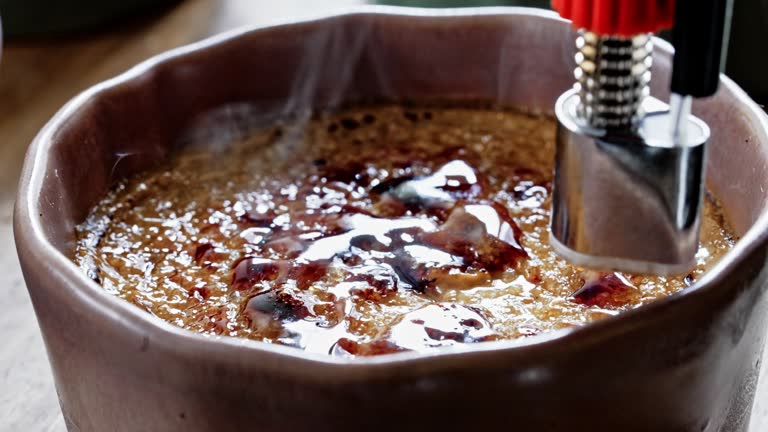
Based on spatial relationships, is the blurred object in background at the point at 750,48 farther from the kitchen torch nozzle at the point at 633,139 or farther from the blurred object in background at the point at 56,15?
the blurred object in background at the point at 56,15

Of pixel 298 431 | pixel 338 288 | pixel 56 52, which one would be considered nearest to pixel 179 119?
pixel 338 288

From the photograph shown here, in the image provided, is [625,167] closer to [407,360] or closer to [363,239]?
[407,360]

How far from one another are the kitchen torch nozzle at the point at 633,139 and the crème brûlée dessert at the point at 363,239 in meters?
0.11

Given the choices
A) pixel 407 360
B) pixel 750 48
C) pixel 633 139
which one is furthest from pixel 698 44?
pixel 750 48

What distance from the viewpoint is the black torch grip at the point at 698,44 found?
442 mm

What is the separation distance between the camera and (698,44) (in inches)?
17.7

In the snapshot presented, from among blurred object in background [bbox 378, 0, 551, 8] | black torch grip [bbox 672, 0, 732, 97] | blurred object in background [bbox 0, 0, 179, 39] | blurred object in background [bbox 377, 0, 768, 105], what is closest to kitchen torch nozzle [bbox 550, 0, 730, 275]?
black torch grip [bbox 672, 0, 732, 97]

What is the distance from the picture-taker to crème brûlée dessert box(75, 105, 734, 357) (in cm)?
63

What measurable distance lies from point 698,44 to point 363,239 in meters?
0.32

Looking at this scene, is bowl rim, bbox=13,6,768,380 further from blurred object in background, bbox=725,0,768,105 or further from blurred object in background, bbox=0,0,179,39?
blurred object in background, bbox=0,0,179,39

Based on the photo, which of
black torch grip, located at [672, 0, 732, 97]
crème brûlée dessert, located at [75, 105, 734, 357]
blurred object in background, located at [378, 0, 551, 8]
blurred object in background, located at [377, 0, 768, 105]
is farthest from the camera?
blurred object in background, located at [378, 0, 551, 8]

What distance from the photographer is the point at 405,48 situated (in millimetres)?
901

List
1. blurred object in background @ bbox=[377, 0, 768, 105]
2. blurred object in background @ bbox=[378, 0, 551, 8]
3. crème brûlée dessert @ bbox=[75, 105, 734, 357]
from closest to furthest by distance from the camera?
1. crème brûlée dessert @ bbox=[75, 105, 734, 357]
2. blurred object in background @ bbox=[377, 0, 768, 105]
3. blurred object in background @ bbox=[378, 0, 551, 8]

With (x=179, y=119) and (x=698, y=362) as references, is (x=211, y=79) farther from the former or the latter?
(x=698, y=362)
